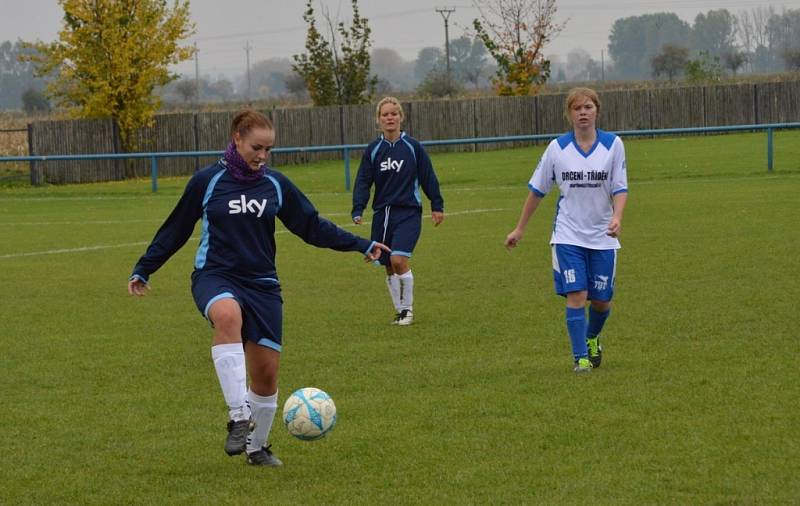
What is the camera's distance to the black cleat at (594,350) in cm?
890

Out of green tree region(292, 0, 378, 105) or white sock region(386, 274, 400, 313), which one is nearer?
white sock region(386, 274, 400, 313)

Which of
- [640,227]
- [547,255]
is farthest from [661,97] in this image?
[547,255]

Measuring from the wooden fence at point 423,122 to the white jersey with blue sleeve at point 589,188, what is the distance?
1216 inches

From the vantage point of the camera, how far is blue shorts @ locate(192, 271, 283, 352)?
6.39 metres

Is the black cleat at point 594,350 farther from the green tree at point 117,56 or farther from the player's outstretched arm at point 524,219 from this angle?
the green tree at point 117,56

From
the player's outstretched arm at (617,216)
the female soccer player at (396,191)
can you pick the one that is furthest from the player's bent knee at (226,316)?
the female soccer player at (396,191)

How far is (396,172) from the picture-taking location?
38.7 ft

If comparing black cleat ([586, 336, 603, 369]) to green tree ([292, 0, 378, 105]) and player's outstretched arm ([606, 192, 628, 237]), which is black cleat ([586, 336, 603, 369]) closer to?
player's outstretched arm ([606, 192, 628, 237])

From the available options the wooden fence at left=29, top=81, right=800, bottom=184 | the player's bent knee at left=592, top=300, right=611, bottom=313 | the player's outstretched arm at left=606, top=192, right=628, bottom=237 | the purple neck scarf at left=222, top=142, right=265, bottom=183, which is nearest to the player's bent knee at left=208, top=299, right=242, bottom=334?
the purple neck scarf at left=222, top=142, right=265, bottom=183

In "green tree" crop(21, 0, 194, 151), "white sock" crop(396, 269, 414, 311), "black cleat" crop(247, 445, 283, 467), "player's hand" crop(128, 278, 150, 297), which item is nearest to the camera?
"black cleat" crop(247, 445, 283, 467)

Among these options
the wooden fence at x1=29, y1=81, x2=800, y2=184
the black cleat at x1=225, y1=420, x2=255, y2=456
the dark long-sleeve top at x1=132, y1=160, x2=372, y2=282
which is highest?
the wooden fence at x1=29, y1=81, x2=800, y2=184

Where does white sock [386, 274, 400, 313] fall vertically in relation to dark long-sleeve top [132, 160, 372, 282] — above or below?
below

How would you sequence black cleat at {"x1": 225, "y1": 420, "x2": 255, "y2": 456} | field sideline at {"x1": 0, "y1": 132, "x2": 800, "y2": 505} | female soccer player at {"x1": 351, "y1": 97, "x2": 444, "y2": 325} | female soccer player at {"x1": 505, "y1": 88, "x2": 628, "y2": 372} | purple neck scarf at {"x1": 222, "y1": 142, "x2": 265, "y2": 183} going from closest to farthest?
field sideline at {"x1": 0, "y1": 132, "x2": 800, "y2": 505}
black cleat at {"x1": 225, "y1": 420, "x2": 255, "y2": 456}
purple neck scarf at {"x1": 222, "y1": 142, "x2": 265, "y2": 183}
female soccer player at {"x1": 505, "y1": 88, "x2": 628, "y2": 372}
female soccer player at {"x1": 351, "y1": 97, "x2": 444, "y2": 325}

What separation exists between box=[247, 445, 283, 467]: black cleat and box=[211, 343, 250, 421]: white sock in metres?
0.27
